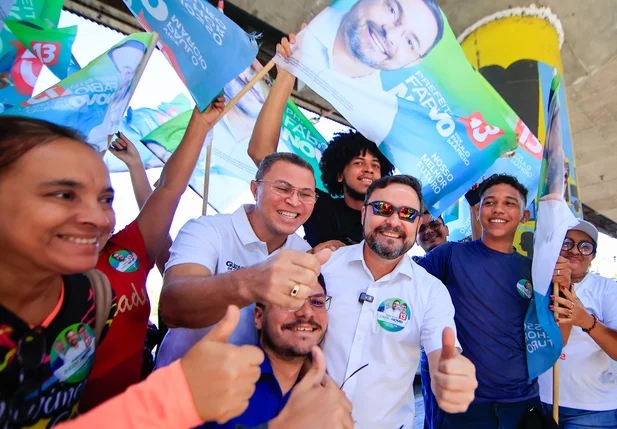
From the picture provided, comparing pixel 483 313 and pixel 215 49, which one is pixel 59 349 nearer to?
pixel 215 49

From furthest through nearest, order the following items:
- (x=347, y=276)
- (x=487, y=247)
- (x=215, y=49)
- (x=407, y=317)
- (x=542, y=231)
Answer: (x=487, y=247) < (x=215, y=49) < (x=542, y=231) < (x=347, y=276) < (x=407, y=317)

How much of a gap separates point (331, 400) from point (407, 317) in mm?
793

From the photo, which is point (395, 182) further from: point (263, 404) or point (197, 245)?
point (263, 404)

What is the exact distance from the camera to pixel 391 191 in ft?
6.44

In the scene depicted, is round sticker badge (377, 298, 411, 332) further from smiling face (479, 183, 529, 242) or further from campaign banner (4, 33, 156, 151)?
campaign banner (4, 33, 156, 151)

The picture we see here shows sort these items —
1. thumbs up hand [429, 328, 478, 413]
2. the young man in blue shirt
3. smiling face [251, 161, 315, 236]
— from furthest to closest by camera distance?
the young man in blue shirt
smiling face [251, 161, 315, 236]
thumbs up hand [429, 328, 478, 413]

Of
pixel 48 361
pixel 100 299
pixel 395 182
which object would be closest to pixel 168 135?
pixel 395 182

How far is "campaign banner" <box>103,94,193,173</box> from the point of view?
3.55 meters

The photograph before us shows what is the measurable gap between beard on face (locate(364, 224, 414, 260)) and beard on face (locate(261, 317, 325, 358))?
0.53m

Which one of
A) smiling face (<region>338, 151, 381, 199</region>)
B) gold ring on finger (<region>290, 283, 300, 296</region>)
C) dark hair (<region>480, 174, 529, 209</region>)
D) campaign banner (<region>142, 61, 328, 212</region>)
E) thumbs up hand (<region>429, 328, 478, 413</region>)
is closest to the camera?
gold ring on finger (<region>290, 283, 300, 296</region>)

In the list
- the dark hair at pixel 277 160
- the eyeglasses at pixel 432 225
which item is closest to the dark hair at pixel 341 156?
the eyeglasses at pixel 432 225

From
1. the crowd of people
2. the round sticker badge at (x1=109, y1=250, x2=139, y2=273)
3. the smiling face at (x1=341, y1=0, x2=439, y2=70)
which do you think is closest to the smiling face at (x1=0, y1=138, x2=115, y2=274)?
the crowd of people

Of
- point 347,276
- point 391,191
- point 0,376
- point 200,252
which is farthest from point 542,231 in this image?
point 0,376

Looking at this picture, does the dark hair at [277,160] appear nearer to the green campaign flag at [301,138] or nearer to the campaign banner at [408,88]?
the campaign banner at [408,88]
